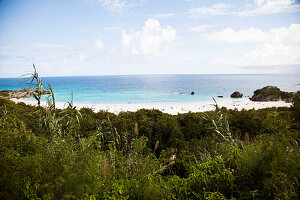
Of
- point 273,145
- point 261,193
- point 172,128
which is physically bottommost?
point 172,128

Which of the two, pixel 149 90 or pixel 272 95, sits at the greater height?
pixel 149 90

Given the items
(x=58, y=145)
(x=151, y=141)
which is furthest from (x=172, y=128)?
(x=58, y=145)

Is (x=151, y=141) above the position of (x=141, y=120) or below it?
Result: below

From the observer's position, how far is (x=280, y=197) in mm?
1717

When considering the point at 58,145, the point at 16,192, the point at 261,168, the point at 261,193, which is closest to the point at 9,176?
the point at 16,192

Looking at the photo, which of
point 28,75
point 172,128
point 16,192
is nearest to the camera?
point 16,192

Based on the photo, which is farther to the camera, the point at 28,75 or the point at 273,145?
the point at 28,75

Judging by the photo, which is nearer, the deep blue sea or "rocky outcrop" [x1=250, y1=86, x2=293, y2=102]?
"rocky outcrop" [x1=250, y1=86, x2=293, y2=102]

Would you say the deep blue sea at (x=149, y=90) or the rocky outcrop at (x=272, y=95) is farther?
the deep blue sea at (x=149, y=90)

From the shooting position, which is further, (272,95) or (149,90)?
(149,90)

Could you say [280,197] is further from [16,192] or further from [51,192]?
[16,192]

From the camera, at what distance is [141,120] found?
7.57m

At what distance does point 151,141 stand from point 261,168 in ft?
16.8

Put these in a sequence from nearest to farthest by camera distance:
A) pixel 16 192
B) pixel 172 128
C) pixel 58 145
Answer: pixel 16 192, pixel 58 145, pixel 172 128
